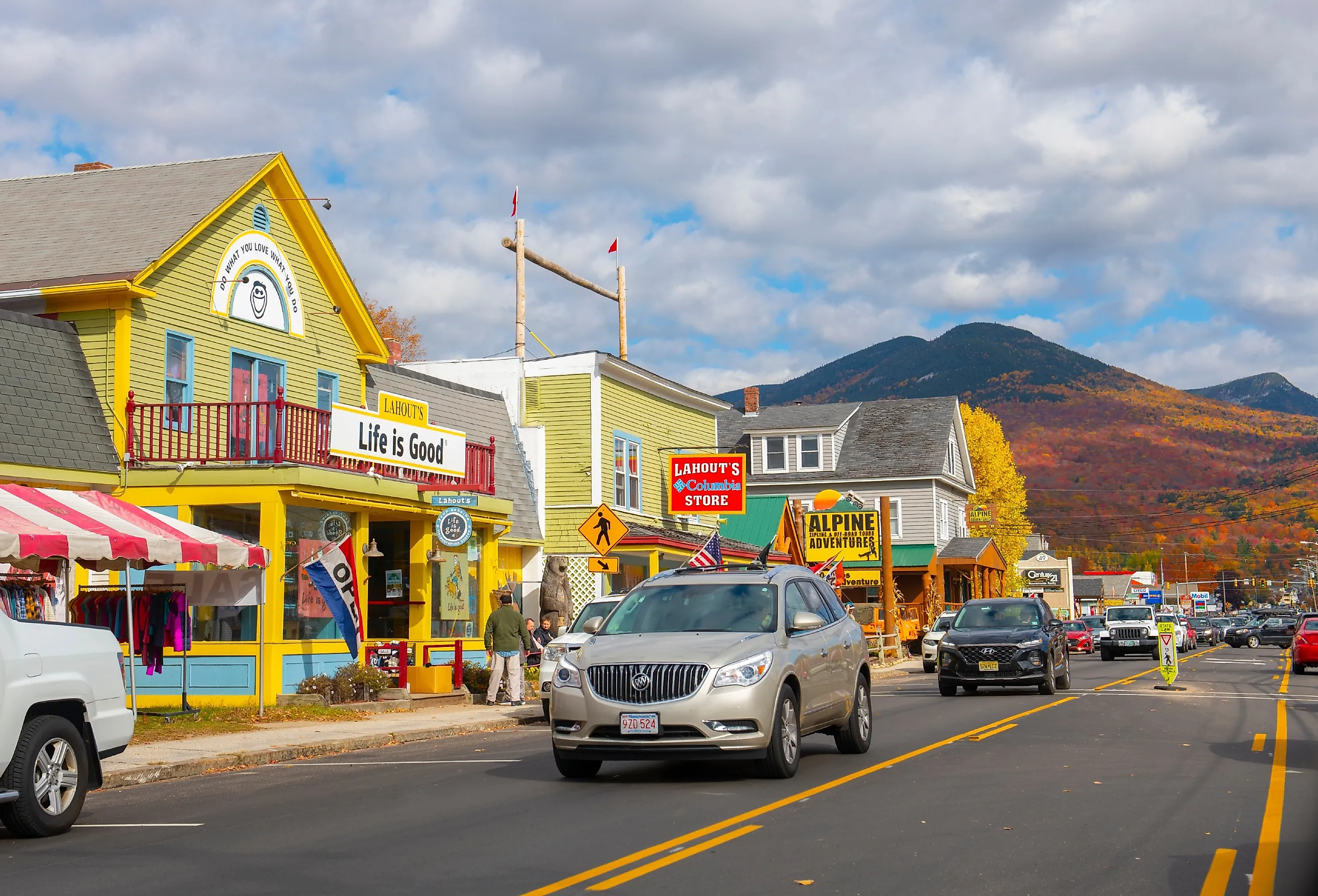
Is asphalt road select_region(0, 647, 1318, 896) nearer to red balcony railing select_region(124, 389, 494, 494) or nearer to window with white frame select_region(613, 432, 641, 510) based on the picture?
red balcony railing select_region(124, 389, 494, 494)

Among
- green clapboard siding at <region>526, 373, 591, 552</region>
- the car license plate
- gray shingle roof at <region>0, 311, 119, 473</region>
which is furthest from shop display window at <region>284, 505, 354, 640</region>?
green clapboard siding at <region>526, 373, 591, 552</region>

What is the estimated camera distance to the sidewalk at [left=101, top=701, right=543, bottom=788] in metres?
14.1

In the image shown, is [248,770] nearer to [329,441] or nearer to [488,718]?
[488,718]

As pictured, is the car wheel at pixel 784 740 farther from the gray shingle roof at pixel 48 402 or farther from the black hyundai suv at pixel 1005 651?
the black hyundai suv at pixel 1005 651

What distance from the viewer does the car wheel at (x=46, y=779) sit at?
376 inches

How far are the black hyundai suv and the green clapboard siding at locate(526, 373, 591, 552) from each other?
1118cm

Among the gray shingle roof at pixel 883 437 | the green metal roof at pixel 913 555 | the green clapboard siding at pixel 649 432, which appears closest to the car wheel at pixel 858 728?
the green clapboard siding at pixel 649 432

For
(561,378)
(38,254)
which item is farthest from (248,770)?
(561,378)

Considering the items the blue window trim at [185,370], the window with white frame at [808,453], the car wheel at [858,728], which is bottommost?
the car wheel at [858,728]

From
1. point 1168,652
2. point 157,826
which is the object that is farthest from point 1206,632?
point 157,826

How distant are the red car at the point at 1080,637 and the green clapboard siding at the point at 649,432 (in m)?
20.0

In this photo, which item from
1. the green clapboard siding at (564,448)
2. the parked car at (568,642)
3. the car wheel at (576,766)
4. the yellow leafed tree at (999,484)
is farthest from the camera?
the yellow leafed tree at (999,484)

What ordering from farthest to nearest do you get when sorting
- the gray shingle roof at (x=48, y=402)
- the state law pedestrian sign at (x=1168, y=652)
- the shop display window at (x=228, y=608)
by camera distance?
the state law pedestrian sign at (x=1168, y=652), the shop display window at (x=228, y=608), the gray shingle roof at (x=48, y=402)

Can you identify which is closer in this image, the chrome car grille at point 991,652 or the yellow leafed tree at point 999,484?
the chrome car grille at point 991,652
